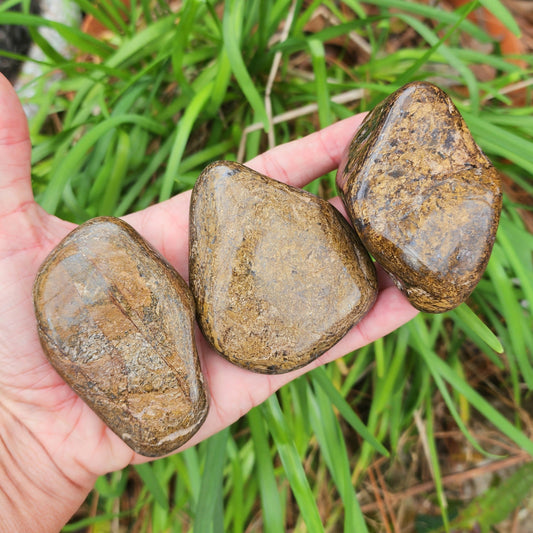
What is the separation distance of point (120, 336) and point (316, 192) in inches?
24.8

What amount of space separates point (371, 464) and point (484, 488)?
0.35 meters

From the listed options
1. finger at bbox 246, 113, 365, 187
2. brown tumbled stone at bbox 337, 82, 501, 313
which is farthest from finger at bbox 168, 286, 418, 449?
finger at bbox 246, 113, 365, 187

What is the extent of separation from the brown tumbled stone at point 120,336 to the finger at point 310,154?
40 centimetres

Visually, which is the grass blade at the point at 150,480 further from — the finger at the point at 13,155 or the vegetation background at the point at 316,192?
the finger at the point at 13,155

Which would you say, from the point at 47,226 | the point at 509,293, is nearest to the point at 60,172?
the point at 47,226

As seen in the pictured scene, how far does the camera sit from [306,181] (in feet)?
4.16

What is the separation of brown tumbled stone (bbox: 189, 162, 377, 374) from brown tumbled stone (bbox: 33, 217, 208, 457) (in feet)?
0.31

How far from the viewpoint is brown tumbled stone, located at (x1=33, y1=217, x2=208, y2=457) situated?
0.95m

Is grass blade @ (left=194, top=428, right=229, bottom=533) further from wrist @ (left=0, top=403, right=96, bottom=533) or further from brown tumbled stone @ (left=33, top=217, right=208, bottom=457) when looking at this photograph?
wrist @ (left=0, top=403, right=96, bottom=533)

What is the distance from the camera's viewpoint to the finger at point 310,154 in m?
1.16

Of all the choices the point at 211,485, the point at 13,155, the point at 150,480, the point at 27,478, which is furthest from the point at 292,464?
the point at 13,155

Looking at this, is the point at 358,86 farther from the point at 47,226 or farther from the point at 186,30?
the point at 47,226

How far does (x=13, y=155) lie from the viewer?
1.00 m

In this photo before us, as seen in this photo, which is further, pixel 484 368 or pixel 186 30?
pixel 484 368
